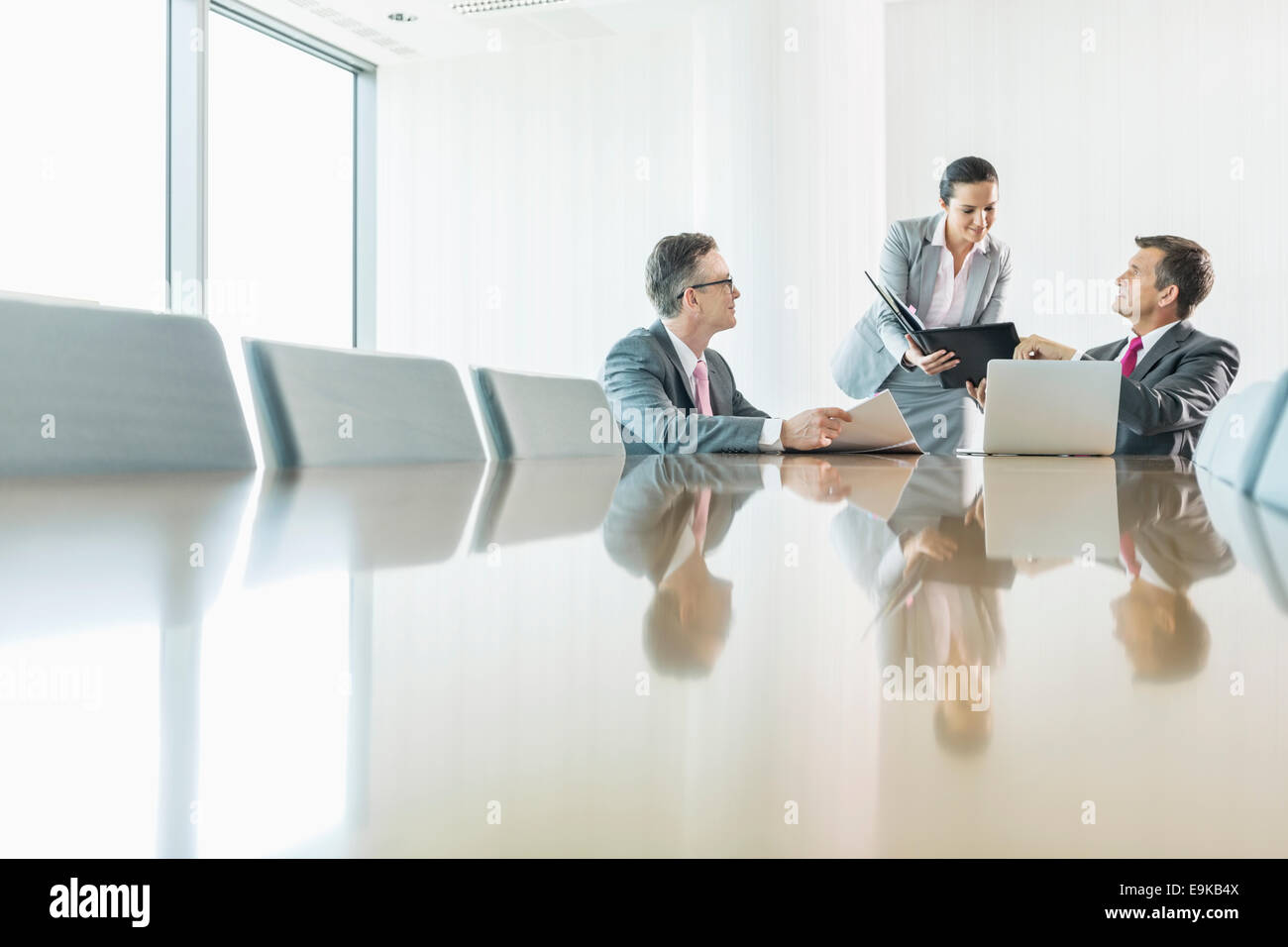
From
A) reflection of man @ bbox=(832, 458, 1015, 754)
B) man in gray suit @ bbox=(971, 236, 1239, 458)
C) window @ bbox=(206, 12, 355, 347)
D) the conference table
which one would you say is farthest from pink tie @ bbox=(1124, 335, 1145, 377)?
window @ bbox=(206, 12, 355, 347)

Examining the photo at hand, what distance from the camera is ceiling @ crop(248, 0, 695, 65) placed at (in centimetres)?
427

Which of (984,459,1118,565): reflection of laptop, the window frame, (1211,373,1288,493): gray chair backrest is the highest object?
the window frame

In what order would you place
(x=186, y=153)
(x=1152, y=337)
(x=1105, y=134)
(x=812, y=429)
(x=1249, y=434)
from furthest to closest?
(x=1105, y=134), (x=186, y=153), (x=1152, y=337), (x=812, y=429), (x=1249, y=434)

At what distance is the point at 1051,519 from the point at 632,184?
4499 mm

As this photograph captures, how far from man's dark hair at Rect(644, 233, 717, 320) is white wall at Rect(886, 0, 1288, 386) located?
2227 mm

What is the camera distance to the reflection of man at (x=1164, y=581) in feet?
0.52

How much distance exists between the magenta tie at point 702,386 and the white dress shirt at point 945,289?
3.64ft

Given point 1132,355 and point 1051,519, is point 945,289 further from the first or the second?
point 1051,519

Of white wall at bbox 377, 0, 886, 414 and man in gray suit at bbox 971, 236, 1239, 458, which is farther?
white wall at bbox 377, 0, 886, 414

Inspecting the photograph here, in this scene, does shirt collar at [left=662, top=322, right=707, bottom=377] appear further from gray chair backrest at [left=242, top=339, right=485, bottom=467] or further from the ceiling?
the ceiling

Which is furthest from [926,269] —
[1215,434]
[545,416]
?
[1215,434]

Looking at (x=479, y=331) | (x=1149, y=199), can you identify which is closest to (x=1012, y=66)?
(x=1149, y=199)

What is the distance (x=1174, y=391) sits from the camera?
7.05 ft
